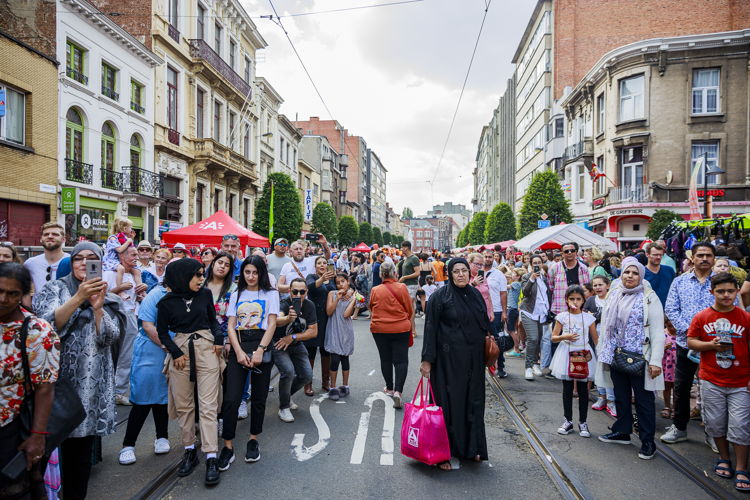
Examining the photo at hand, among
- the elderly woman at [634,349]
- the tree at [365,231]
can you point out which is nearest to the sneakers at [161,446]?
the elderly woman at [634,349]

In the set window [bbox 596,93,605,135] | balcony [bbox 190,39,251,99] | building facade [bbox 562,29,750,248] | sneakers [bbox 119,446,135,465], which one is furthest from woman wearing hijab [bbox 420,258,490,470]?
window [bbox 596,93,605,135]

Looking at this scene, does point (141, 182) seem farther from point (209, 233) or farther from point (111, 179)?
point (209, 233)

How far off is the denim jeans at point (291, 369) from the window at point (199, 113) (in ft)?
71.5

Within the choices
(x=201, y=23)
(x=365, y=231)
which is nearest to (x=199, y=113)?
(x=201, y=23)

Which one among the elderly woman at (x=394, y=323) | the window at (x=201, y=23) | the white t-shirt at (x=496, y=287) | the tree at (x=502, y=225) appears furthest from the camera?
the tree at (x=502, y=225)

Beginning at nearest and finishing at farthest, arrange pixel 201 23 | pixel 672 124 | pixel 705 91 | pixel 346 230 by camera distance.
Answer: pixel 705 91, pixel 672 124, pixel 201 23, pixel 346 230

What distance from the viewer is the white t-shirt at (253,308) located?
470 cm

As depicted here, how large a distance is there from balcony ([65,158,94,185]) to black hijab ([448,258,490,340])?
1558cm

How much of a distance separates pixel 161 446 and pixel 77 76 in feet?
52.3

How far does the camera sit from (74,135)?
16.1 m

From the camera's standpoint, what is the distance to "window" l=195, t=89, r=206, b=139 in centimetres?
2505

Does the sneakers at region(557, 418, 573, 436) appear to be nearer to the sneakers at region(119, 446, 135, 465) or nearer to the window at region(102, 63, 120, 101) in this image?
the sneakers at region(119, 446, 135, 465)

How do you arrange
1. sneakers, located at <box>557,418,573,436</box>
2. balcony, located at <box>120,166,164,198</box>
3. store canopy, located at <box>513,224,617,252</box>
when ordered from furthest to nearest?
balcony, located at <box>120,166,164,198</box>
store canopy, located at <box>513,224,617,252</box>
sneakers, located at <box>557,418,573,436</box>

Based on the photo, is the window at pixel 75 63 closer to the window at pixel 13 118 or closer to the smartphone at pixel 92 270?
the window at pixel 13 118
